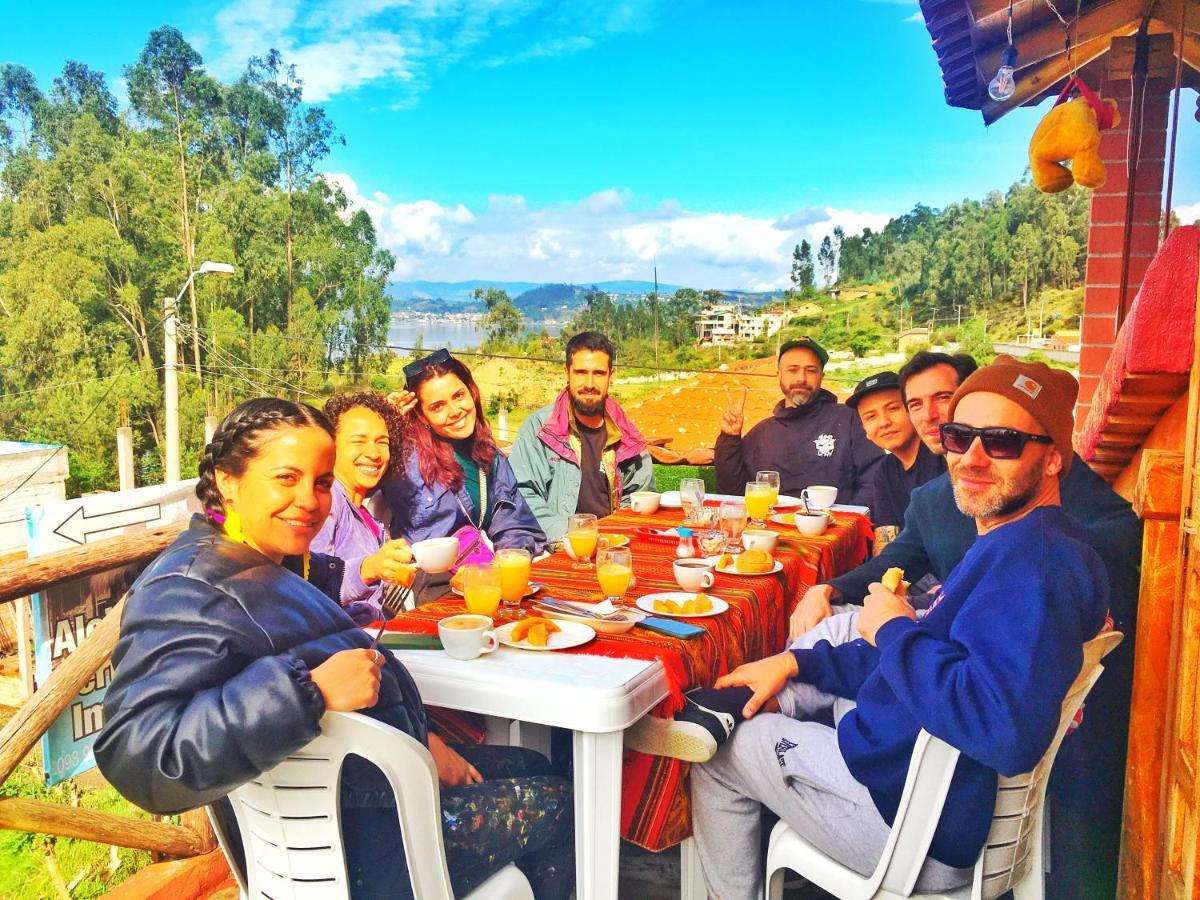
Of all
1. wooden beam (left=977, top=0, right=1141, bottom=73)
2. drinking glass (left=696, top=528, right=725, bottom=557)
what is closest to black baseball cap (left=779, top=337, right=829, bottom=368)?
wooden beam (left=977, top=0, right=1141, bottom=73)

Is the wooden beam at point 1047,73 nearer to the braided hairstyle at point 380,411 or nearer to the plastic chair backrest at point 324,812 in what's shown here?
the braided hairstyle at point 380,411

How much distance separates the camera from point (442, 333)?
18094mm

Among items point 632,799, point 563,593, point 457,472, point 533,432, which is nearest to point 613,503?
point 533,432

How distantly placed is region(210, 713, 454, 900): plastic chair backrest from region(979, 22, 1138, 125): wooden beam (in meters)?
3.50

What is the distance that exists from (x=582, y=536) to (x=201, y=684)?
4.80ft

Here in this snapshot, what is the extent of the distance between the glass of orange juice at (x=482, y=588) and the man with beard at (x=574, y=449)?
1.95m

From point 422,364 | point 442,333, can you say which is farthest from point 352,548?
point 442,333

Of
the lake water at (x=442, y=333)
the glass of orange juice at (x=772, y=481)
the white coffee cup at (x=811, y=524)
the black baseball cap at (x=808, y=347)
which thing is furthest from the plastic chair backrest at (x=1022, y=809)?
the lake water at (x=442, y=333)

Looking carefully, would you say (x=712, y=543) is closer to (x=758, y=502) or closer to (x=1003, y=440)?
(x=758, y=502)

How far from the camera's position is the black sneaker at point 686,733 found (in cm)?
177

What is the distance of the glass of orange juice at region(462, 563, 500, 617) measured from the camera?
2037 mm

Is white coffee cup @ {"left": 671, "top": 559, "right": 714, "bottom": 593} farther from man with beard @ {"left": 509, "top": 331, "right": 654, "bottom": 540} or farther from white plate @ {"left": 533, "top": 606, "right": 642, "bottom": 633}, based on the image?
man with beard @ {"left": 509, "top": 331, "right": 654, "bottom": 540}

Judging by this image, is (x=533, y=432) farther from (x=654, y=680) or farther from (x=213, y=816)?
(x=213, y=816)

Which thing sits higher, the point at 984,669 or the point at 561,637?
the point at 984,669
